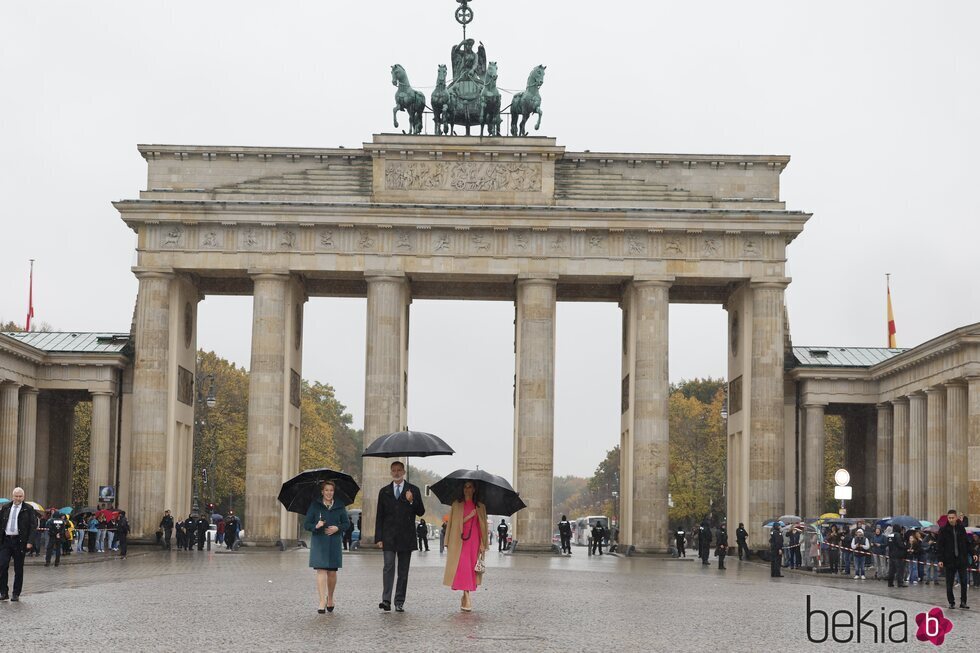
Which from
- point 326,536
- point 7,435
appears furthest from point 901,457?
point 326,536

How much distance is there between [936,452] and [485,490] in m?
41.1

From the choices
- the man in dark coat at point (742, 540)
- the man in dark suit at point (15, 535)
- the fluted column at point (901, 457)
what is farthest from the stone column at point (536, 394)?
the man in dark suit at point (15, 535)

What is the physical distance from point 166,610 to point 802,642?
1047cm

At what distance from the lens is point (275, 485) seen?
64812mm

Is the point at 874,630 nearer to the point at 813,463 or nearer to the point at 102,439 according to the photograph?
the point at 813,463

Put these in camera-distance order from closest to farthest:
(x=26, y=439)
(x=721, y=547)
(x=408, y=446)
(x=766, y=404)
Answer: (x=408, y=446)
(x=721, y=547)
(x=766, y=404)
(x=26, y=439)

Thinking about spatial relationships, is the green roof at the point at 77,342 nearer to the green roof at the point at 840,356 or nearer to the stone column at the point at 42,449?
the stone column at the point at 42,449

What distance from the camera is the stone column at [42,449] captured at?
7375cm

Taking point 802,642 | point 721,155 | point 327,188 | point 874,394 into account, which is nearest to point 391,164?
point 327,188

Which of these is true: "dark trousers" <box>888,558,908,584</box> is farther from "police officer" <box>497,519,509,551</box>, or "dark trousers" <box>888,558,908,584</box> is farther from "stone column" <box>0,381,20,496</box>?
"stone column" <box>0,381,20,496</box>

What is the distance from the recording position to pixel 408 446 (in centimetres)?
2517

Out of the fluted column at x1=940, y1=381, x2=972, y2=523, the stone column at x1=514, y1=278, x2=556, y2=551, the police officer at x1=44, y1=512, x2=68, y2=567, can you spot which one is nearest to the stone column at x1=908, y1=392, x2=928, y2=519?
the fluted column at x1=940, y1=381, x2=972, y2=523

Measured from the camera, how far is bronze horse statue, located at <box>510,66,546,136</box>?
66938mm

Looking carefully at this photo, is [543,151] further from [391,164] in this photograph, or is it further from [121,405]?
[121,405]
